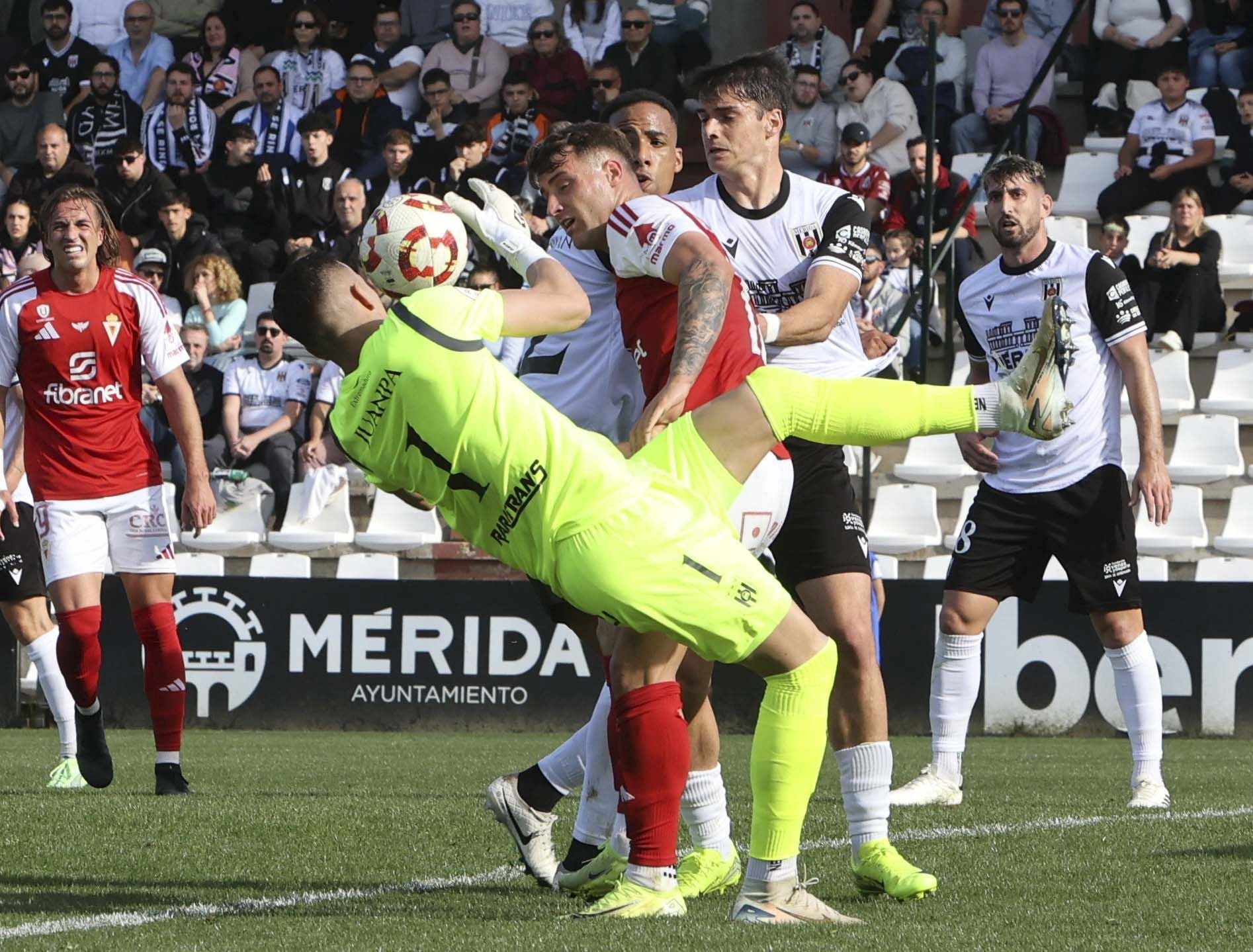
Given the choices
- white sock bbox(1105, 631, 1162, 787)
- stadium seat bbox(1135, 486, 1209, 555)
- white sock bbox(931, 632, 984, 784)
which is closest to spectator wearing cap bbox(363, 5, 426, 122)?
stadium seat bbox(1135, 486, 1209, 555)

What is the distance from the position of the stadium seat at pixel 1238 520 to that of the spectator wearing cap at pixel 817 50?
541 centimetres

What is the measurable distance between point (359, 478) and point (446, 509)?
10.2m

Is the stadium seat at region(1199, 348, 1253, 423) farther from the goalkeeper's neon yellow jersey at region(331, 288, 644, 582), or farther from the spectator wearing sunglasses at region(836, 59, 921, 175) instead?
the goalkeeper's neon yellow jersey at region(331, 288, 644, 582)

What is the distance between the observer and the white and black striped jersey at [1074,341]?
722cm

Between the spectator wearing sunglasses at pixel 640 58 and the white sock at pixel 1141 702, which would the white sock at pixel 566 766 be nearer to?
the white sock at pixel 1141 702

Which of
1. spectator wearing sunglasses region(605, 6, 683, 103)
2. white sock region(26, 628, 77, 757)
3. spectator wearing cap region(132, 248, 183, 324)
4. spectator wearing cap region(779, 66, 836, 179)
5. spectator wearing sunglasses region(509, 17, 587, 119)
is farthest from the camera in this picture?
spectator wearing sunglasses region(509, 17, 587, 119)

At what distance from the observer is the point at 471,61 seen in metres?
17.1

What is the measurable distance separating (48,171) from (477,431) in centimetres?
1384

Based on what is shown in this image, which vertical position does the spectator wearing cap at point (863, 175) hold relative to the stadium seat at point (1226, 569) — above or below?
above

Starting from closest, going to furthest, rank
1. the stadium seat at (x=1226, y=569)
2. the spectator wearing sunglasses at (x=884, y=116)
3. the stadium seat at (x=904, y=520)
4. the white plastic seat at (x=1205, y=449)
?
the stadium seat at (x=1226, y=569)
the stadium seat at (x=904, y=520)
the white plastic seat at (x=1205, y=449)
the spectator wearing sunglasses at (x=884, y=116)

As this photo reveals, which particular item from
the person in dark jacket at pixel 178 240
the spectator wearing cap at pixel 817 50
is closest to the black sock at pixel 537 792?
the person in dark jacket at pixel 178 240

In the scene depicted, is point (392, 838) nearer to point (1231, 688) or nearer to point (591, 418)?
point (591, 418)

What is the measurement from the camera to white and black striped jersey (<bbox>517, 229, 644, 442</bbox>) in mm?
5172

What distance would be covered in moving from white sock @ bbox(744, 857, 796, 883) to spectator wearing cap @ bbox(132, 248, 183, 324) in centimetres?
1192
